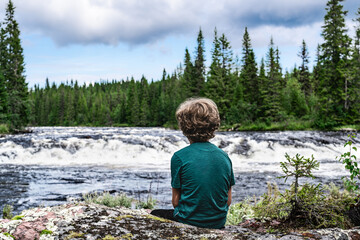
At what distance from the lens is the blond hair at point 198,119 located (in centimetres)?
268

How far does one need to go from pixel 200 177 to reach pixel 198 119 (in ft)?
1.64

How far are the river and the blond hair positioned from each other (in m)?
5.86

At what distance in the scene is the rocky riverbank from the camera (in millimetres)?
1906

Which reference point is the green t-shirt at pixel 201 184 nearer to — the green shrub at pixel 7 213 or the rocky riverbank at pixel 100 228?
the rocky riverbank at pixel 100 228

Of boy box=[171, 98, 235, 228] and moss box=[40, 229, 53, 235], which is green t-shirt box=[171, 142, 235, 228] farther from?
moss box=[40, 229, 53, 235]

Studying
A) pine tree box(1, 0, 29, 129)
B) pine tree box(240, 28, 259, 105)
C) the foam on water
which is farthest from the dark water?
pine tree box(240, 28, 259, 105)

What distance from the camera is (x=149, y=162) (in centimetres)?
1809

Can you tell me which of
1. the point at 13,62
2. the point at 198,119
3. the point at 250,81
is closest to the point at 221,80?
the point at 250,81

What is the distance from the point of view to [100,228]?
2.00 m

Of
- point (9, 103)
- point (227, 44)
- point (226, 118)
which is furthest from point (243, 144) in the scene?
point (227, 44)

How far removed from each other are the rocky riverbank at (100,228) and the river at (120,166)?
612 centimetres

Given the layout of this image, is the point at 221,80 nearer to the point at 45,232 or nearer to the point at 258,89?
the point at 258,89

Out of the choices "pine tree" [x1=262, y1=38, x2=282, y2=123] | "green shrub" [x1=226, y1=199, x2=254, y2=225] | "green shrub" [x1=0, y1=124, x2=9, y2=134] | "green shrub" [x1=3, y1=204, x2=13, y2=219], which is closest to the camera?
"green shrub" [x1=226, y1=199, x2=254, y2=225]

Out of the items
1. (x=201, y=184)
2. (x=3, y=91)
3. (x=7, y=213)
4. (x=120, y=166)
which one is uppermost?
(x=3, y=91)
